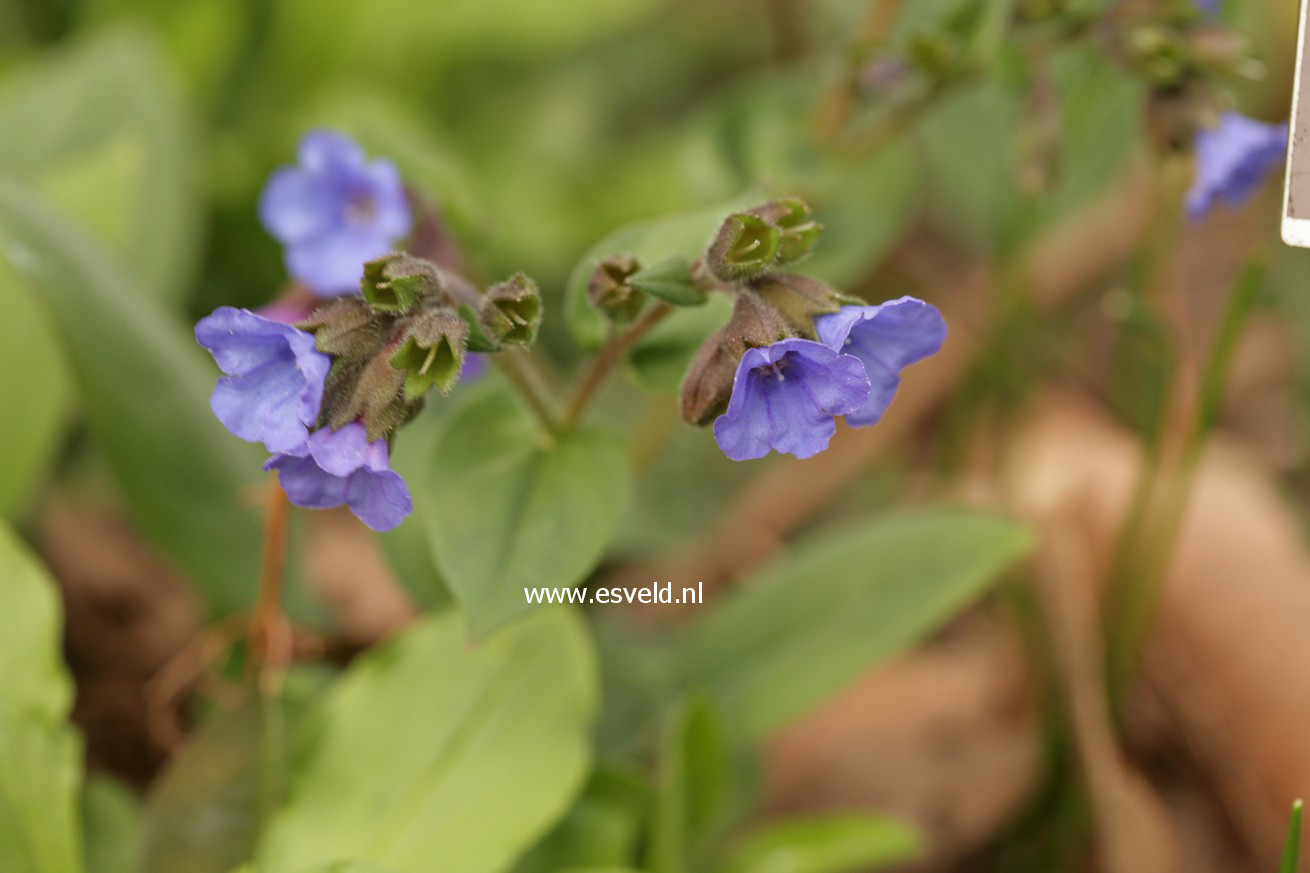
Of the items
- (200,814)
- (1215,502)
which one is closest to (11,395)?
(200,814)

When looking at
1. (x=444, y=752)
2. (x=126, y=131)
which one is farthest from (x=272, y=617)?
(x=126, y=131)

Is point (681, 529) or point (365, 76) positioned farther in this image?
point (365, 76)

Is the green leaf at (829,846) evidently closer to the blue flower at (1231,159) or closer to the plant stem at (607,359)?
the plant stem at (607,359)

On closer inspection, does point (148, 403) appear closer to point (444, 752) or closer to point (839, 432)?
point (444, 752)

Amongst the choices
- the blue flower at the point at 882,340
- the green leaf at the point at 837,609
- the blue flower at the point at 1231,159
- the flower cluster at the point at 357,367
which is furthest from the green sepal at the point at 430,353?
the blue flower at the point at 1231,159

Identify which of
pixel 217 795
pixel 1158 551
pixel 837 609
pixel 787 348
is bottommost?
pixel 1158 551

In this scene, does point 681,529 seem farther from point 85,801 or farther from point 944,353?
point 85,801

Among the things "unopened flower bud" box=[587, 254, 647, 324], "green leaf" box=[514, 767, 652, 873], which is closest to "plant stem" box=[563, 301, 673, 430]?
"unopened flower bud" box=[587, 254, 647, 324]

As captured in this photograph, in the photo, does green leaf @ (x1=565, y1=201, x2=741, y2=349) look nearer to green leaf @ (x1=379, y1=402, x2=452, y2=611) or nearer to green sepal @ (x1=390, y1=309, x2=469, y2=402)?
green sepal @ (x1=390, y1=309, x2=469, y2=402)
